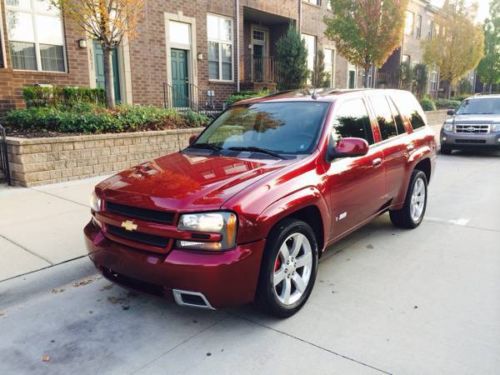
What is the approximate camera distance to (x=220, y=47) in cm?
1702

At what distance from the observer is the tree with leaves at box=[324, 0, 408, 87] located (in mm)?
16172

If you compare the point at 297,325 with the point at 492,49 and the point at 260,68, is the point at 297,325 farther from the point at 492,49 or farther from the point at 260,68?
the point at 492,49

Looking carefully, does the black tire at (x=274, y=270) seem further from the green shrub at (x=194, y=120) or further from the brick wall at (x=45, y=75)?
the brick wall at (x=45, y=75)

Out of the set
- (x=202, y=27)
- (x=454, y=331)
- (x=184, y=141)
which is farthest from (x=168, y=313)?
(x=202, y=27)

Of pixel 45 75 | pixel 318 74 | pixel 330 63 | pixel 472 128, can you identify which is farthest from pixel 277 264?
A: pixel 330 63

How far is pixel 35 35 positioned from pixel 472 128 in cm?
1208

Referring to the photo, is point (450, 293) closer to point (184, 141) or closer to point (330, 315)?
point (330, 315)

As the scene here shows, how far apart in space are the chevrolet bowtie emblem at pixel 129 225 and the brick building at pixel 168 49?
9331mm

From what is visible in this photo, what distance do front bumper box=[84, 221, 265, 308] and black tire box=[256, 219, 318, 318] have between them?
0.29 feet

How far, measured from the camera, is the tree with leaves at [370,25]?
16172 mm

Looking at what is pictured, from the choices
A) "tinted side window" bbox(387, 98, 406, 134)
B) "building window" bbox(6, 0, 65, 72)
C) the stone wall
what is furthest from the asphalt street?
"building window" bbox(6, 0, 65, 72)

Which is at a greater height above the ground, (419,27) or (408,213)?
(419,27)

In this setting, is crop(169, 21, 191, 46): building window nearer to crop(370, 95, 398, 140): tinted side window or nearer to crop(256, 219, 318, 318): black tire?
crop(370, 95, 398, 140): tinted side window

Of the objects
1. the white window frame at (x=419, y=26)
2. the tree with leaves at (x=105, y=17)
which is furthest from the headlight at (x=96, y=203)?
the white window frame at (x=419, y=26)
